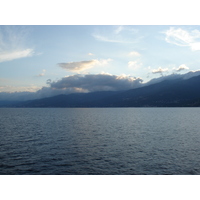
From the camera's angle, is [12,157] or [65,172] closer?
[65,172]

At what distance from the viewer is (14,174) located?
32031 mm

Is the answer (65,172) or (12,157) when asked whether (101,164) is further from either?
(12,157)

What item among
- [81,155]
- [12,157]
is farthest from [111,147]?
[12,157]

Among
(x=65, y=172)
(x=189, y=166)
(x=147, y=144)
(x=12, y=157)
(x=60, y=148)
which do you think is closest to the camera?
(x=65, y=172)

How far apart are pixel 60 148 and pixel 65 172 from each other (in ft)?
56.7

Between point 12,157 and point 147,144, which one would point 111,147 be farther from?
point 12,157

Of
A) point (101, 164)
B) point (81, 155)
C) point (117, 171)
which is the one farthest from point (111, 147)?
point (117, 171)

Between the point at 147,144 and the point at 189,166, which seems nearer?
the point at 189,166
